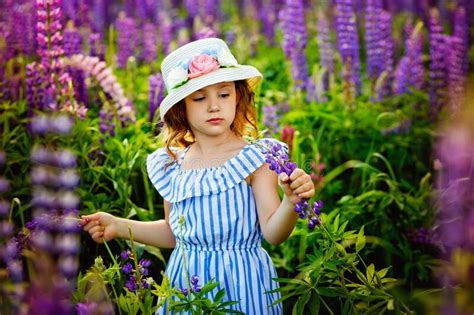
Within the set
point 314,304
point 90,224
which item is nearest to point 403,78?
point 90,224

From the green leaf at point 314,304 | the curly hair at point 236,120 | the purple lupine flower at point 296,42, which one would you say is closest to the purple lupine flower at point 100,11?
the purple lupine flower at point 296,42

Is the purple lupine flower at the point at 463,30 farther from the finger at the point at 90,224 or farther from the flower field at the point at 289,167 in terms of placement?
the finger at the point at 90,224

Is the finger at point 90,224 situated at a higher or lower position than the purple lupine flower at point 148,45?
lower

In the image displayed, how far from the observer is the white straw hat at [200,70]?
7.68ft

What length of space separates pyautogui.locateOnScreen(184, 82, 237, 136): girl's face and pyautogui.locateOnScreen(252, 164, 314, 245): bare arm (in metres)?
0.21

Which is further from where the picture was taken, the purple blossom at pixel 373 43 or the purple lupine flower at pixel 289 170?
the purple blossom at pixel 373 43

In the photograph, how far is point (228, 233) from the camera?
8.00 ft

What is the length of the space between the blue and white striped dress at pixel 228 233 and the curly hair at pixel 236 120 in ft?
0.61

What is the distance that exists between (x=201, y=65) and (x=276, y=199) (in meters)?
0.51

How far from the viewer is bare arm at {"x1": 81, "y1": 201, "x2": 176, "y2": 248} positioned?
2.59 meters

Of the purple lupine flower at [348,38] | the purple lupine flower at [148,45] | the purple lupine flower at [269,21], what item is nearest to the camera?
the purple lupine flower at [348,38]

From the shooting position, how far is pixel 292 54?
4883 mm

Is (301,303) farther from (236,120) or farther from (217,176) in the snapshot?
(236,120)

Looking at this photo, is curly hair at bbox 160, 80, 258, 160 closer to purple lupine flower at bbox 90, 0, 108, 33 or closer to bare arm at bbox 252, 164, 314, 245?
bare arm at bbox 252, 164, 314, 245
